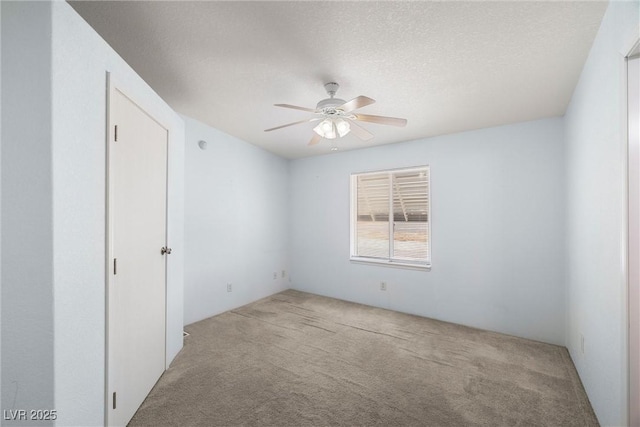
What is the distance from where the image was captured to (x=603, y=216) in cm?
162

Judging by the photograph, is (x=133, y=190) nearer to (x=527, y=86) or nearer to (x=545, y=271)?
(x=527, y=86)

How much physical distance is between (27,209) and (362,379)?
2373 millimetres

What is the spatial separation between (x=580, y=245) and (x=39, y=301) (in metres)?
3.51

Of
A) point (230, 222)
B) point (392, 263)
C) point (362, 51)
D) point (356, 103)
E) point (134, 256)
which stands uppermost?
point (362, 51)

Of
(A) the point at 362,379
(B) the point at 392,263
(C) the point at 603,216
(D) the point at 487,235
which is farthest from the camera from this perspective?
(B) the point at 392,263

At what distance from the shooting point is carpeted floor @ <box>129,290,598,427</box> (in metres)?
1.79

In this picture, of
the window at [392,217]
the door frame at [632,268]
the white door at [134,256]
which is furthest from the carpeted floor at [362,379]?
the window at [392,217]

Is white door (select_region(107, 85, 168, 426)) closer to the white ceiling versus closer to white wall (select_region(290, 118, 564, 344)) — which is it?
the white ceiling

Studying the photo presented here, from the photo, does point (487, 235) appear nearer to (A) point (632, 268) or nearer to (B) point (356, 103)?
(A) point (632, 268)

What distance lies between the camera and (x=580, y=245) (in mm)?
2188

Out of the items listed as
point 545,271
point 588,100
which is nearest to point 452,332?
point 545,271

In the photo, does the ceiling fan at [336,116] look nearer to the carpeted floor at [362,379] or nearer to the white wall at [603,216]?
the white wall at [603,216]

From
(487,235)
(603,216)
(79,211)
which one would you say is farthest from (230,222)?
(603,216)

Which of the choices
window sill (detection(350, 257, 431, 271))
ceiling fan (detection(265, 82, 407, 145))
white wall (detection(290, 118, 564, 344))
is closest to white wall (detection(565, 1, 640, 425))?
white wall (detection(290, 118, 564, 344))
